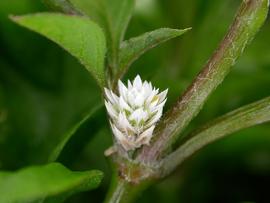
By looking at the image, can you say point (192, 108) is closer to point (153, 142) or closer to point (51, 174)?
point (153, 142)

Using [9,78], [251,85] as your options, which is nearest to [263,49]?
[251,85]

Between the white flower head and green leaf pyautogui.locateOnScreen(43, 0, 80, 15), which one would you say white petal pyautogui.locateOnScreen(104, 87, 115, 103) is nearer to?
the white flower head

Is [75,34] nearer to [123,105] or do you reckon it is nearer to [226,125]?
[123,105]

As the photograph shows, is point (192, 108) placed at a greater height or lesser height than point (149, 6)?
lesser

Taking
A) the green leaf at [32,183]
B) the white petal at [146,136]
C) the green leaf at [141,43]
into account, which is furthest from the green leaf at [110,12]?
the green leaf at [32,183]

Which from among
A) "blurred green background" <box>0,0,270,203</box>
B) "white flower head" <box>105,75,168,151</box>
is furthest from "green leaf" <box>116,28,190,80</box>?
"blurred green background" <box>0,0,270,203</box>

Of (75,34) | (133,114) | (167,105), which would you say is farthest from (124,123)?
(167,105)

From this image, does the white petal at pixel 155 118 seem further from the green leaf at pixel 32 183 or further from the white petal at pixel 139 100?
the green leaf at pixel 32 183

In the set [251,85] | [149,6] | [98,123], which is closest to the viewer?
[98,123]

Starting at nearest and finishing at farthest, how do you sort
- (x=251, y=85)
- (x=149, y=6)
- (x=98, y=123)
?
(x=98, y=123) → (x=251, y=85) → (x=149, y=6)
